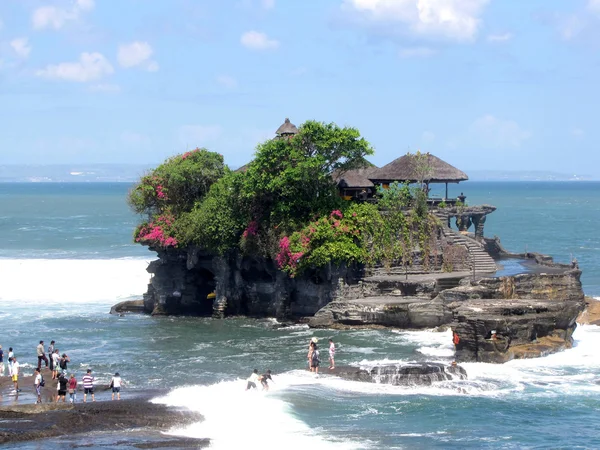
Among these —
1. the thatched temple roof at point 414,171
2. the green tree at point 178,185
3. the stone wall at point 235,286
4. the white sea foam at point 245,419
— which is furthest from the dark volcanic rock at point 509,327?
the green tree at point 178,185

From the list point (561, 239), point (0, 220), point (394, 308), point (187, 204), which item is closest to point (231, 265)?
point (187, 204)

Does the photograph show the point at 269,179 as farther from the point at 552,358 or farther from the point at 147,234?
the point at 552,358

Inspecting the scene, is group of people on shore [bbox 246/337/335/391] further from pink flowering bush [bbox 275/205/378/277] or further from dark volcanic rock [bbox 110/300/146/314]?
dark volcanic rock [bbox 110/300/146/314]

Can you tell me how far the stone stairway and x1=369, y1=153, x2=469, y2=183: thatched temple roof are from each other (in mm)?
3391

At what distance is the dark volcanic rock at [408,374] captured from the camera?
3781 centimetres

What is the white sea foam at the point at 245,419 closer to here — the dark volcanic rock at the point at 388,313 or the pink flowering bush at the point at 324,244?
the dark volcanic rock at the point at 388,313

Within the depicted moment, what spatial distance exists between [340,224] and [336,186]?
12.5 feet

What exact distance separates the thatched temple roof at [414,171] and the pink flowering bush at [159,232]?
1237 centimetres

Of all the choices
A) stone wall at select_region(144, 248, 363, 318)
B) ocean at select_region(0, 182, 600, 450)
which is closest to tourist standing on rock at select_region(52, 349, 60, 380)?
ocean at select_region(0, 182, 600, 450)

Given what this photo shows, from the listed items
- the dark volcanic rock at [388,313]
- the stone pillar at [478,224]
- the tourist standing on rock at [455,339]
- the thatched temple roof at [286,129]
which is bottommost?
the tourist standing on rock at [455,339]

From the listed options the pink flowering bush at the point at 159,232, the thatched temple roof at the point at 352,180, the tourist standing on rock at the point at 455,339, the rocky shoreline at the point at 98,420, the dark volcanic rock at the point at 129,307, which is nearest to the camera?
the rocky shoreline at the point at 98,420

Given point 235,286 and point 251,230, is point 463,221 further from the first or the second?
point 235,286

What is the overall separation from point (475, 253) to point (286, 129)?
529 inches

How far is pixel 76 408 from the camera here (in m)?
33.2
